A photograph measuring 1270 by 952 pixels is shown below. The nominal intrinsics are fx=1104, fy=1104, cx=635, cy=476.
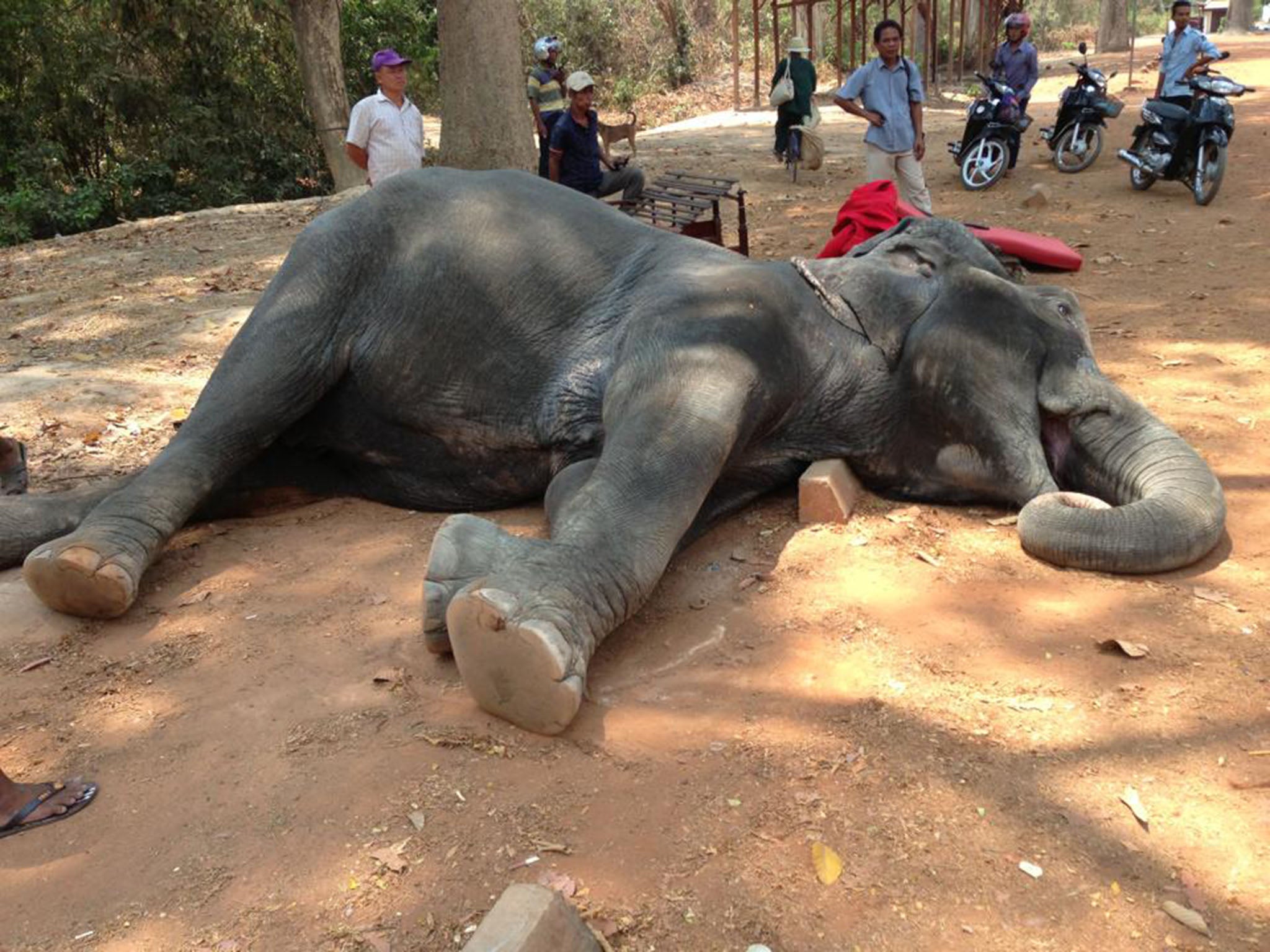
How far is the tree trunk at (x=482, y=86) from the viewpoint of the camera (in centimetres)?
849

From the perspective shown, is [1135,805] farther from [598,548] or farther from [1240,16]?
[1240,16]

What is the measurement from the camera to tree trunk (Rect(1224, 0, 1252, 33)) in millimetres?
38406

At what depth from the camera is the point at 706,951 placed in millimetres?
1875

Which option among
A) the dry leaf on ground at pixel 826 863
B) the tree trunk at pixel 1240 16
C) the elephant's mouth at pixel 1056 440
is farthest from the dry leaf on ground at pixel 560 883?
the tree trunk at pixel 1240 16

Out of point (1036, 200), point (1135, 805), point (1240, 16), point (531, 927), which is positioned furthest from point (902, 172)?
point (1240, 16)

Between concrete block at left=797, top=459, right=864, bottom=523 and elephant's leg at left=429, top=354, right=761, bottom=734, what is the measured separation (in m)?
0.35

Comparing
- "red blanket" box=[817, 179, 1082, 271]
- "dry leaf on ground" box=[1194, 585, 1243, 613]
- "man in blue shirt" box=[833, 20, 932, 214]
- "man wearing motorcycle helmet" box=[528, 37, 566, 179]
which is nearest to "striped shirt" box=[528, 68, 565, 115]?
"man wearing motorcycle helmet" box=[528, 37, 566, 179]

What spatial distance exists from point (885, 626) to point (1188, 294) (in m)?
4.95

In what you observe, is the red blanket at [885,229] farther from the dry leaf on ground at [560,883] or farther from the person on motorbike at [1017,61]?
the person on motorbike at [1017,61]

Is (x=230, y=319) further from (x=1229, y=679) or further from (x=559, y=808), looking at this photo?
(x=1229, y=679)

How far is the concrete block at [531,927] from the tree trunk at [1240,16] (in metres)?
45.3

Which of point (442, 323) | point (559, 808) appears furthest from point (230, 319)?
point (559, 808)

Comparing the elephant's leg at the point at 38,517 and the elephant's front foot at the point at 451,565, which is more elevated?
the elephant's front foot at the point at 451,565

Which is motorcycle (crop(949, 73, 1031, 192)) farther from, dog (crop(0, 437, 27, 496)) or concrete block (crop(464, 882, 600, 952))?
concrete block (crop(464, 882, 600, 952))
